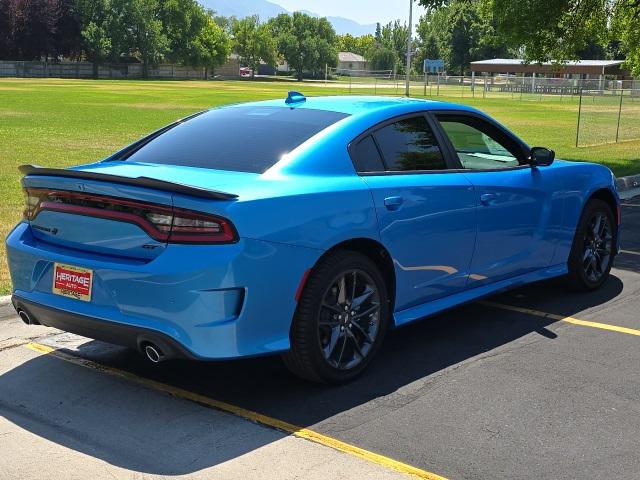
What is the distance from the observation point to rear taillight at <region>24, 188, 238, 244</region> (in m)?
4.05

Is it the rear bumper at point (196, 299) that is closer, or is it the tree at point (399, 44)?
the rear bumper at point (196, 299)

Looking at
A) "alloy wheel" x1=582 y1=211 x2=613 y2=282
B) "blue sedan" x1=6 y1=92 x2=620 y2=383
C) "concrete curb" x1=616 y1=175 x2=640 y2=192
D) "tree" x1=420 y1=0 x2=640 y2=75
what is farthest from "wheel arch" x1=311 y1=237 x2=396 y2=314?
"tree" x1=420 y1=0 x2=640 y2=75

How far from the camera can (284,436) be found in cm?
405

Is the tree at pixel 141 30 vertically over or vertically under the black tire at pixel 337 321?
over

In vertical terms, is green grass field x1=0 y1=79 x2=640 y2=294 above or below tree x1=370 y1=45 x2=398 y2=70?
below

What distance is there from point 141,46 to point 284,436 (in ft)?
361

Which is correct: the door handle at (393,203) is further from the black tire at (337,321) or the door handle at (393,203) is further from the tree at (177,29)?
the tree at (177,29)

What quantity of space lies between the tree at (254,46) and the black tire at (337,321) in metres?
129

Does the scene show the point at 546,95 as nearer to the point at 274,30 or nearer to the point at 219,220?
the point at 219,220

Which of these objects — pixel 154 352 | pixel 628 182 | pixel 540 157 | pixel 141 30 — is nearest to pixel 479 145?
pixel 540 157

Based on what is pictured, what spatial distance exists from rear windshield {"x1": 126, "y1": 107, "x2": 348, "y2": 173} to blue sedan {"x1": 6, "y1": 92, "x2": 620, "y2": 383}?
0.01 meters

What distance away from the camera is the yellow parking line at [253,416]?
3.74m

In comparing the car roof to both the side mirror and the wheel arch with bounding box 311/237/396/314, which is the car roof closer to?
the side mirror

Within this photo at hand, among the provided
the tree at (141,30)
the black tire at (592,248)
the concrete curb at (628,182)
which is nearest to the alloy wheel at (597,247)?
the black tire at (592,248)
